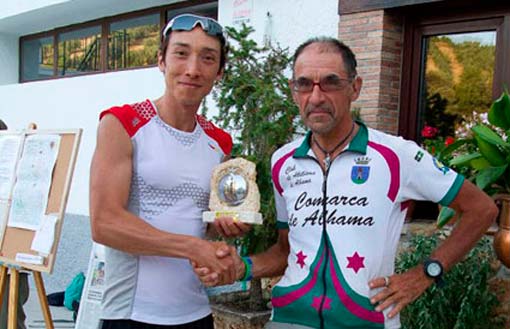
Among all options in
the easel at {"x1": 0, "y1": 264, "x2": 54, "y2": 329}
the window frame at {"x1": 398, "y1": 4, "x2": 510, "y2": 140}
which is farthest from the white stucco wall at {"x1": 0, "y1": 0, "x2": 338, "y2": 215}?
the easel at {"x1": 0, "y1": 264, "x2": 54, "y2": 329}

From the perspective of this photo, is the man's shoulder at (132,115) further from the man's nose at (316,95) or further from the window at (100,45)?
the window at (100,45)

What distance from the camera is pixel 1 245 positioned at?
13.8 feet

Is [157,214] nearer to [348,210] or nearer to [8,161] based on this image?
[348,210]

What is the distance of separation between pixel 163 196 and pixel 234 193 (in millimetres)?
274

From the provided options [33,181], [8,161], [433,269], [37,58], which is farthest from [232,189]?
[37,58]

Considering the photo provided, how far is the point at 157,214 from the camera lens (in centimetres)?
218

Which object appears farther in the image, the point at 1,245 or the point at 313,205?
the point at 1,245

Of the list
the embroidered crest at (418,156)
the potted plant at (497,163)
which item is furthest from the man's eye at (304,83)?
the potted plant at (497,163)

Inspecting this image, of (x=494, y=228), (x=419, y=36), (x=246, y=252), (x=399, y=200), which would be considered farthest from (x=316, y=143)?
(x=419, y=36)

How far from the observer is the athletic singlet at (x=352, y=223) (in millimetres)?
2078

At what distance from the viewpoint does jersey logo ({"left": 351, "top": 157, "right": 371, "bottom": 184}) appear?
2.13 m

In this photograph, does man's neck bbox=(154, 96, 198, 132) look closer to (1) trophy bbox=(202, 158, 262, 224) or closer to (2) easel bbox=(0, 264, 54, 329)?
(1) trophy bbox=(202, 158, 262, 224)

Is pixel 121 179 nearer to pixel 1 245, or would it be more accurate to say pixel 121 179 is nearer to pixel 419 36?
pixel 1 245

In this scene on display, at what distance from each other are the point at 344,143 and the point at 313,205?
255 millimetres
